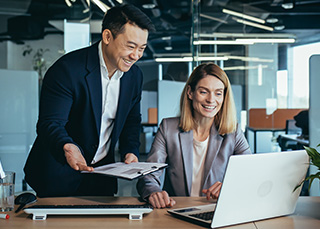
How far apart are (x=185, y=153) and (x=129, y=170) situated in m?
0.53

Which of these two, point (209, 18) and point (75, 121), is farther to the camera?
point (209, 18)

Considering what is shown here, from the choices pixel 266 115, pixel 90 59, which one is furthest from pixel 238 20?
pixel 90 59

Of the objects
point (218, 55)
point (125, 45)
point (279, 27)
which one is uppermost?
point (279, 27)

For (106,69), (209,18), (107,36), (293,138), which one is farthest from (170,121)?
(209,18)

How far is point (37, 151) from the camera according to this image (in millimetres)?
2041

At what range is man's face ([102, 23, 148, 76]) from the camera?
1.89 meters

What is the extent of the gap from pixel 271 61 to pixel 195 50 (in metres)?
0.99

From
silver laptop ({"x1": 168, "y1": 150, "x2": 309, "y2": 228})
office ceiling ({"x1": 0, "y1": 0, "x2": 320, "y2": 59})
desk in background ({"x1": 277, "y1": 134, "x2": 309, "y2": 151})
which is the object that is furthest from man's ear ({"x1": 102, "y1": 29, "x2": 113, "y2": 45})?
desk in background ({"x1": 277, "y1": 134, "x2": 309, "y2": 151})

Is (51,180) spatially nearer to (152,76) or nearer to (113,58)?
(113,58)

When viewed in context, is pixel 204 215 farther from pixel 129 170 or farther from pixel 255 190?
pixel 129 170

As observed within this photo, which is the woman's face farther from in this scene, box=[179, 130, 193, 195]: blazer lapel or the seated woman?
box=[179, 130, 193, 195]: blazer lapel

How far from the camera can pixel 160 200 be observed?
1.60m

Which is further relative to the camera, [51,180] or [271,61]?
[271,61]

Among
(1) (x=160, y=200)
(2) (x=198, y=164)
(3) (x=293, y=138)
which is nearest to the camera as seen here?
(1) (x=160, y=200)
